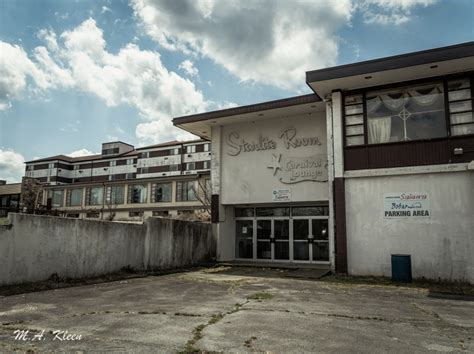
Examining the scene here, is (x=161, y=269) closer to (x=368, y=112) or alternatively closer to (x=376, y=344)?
(x=368, y=112)

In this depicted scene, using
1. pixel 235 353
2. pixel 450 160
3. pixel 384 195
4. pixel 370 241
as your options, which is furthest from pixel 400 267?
pixel 235 353

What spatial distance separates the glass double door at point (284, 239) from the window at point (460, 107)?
6.85m

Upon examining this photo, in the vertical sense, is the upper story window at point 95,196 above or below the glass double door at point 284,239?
above

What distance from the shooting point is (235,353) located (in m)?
4.79

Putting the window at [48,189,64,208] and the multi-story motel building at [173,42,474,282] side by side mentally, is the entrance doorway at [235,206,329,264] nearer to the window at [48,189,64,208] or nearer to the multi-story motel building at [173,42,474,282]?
the multi-story motel building at [173,42,474,282]

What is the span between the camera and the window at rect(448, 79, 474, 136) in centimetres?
1270

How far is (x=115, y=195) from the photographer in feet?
165

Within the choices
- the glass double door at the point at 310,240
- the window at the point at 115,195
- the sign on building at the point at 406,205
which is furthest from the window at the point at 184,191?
the sign on building at the point at 406,205

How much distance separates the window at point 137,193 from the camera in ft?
159

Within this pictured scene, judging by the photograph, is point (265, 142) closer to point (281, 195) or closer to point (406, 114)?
point (281, 195)

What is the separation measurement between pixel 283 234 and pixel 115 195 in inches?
1439

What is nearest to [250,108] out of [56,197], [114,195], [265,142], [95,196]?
[265,142]

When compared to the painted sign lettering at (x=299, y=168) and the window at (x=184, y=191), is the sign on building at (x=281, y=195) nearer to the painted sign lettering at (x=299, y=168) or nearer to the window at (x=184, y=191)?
the painted sign lettering at (x=299, y=168)

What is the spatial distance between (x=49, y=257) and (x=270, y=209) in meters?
10.6
